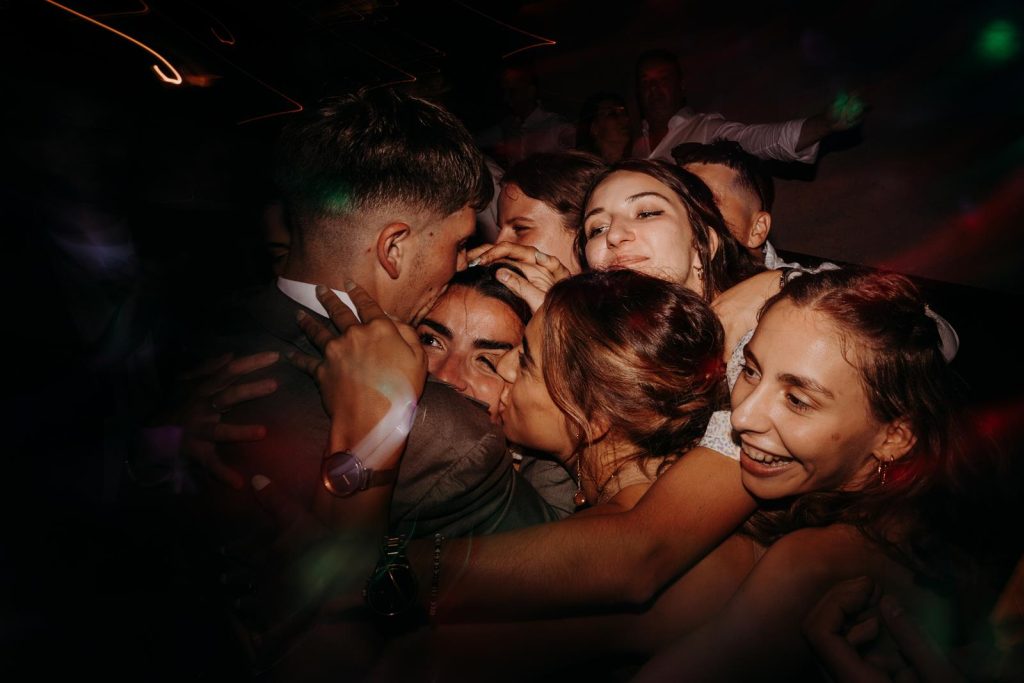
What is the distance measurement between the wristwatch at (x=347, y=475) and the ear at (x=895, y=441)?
141 centimetres

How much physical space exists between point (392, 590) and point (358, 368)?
0.58 m

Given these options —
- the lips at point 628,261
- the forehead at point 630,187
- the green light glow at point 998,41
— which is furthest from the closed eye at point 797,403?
the green light glow at point 998,41

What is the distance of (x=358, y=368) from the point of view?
145 centimetres

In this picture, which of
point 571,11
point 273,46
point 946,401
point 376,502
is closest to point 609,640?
point 376,502

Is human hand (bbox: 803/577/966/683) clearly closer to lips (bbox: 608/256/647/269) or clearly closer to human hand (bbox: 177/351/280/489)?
lips (bbox: 608/256/647/269)

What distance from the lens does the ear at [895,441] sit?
163 centimetres

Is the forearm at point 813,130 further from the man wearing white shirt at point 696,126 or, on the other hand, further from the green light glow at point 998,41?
the green light glow at point 998,41

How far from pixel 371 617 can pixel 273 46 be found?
6.22 m

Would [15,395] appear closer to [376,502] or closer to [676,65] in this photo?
[376,502]

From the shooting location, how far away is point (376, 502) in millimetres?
1408

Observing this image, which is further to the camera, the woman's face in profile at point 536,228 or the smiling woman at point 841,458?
the woman's face in profile at point 536,228

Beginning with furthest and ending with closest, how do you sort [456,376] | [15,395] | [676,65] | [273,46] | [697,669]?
[273,46]
[676,65]
[15,395]
[456,376]
[697,669]

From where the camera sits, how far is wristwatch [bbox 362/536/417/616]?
57.9 inches

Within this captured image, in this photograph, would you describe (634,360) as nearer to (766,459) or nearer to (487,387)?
(766,459)
